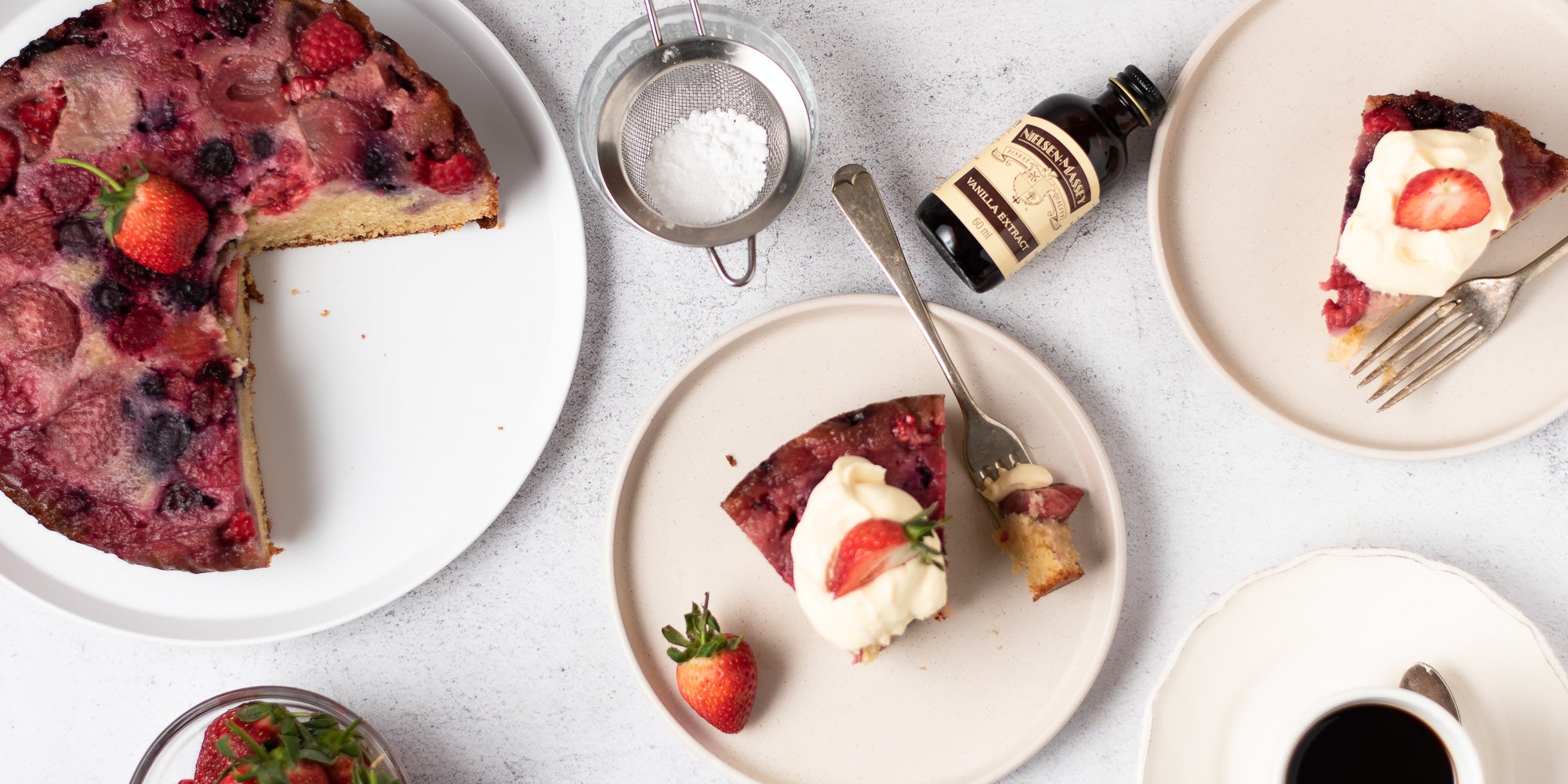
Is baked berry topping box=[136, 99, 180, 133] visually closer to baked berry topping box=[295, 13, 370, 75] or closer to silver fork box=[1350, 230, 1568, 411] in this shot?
baked berry topping box=[295, 13, 370, 75]

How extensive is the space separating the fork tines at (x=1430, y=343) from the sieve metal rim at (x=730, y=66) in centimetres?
152

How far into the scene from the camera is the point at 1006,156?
223 centimetres

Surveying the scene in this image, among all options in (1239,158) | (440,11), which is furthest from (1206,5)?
(440,11)

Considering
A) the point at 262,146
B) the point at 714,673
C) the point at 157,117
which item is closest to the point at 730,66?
the point at 262,146

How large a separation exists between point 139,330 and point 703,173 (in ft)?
4.58

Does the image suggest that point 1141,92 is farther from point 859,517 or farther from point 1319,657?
point 1319,657

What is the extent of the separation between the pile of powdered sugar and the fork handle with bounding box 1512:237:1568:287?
1883 millimetres

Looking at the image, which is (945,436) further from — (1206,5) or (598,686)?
(1206,5)

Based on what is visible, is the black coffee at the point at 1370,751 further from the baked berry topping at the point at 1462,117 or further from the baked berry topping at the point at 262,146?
the baked berry topping at the point at 262,146

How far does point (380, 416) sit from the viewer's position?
8.09ft

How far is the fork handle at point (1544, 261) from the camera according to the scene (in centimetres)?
227

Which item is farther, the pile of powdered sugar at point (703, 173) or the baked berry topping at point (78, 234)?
the pile of powdered sugar at point (703, 173)

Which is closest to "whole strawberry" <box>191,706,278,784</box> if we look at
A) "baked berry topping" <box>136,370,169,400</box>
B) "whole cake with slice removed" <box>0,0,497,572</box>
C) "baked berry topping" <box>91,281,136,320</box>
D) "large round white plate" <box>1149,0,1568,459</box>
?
"whole cake with slice removed" <box>0,0,497,572</box>

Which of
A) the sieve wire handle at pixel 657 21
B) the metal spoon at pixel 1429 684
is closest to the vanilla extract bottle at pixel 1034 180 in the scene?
the sieve wire handle at pixel 657 21
